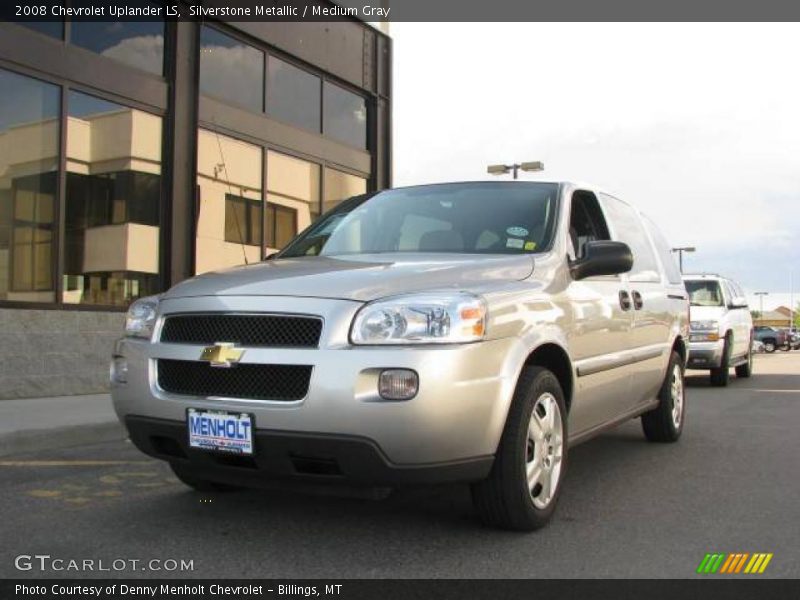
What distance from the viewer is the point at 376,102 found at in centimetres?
1536

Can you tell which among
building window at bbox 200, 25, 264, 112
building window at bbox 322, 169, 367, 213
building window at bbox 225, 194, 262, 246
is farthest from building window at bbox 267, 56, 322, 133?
building window at bbox 225, 194, 262, 246

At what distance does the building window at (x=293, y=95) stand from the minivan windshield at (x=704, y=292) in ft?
22.4

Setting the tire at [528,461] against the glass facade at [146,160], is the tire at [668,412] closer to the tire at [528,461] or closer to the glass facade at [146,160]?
the tire at [528,461]

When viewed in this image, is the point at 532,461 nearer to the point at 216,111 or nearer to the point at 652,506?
the point at 652,506

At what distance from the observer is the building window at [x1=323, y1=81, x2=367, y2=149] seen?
1435cm

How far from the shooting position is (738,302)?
13031 mm

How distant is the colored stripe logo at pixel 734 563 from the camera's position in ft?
10.9

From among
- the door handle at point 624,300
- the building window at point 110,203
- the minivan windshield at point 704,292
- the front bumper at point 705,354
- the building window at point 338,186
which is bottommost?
the front bumper at point 705,354

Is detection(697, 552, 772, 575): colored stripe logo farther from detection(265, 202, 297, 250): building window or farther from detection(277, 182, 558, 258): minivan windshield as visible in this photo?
detection(265, 202, 297, 250): building window

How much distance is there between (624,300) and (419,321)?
2.22 m

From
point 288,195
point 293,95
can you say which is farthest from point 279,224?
point 293,95

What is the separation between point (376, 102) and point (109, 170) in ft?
20.9

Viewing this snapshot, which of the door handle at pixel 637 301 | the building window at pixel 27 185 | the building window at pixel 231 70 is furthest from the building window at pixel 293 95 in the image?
the door handle at pixel 637 301

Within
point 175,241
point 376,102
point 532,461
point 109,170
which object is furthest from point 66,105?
point 532,461
